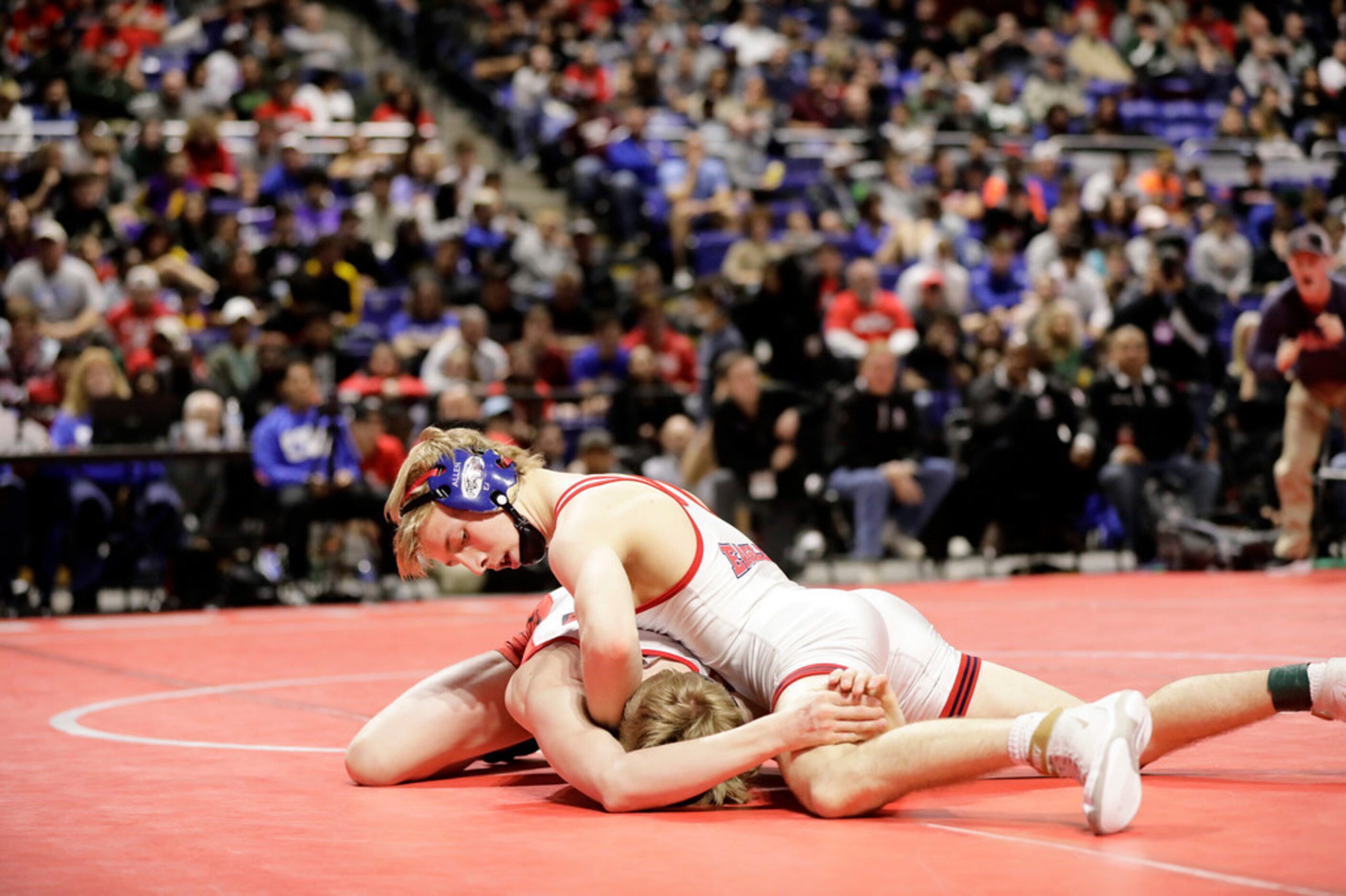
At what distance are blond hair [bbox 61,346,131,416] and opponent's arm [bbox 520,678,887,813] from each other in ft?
22.6

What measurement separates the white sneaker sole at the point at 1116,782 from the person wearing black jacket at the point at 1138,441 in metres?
7.79

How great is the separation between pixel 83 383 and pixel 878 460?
4830 millimetres

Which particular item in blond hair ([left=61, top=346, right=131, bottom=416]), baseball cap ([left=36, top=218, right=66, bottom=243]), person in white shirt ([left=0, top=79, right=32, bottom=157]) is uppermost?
person in white shirt ([left=0, top=79, right=32, bottom=157])

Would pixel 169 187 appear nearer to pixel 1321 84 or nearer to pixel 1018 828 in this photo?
pixel 1018 828

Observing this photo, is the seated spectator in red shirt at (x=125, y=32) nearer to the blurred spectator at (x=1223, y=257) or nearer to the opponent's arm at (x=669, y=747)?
the blurred spectator at (x=1223, y=257)

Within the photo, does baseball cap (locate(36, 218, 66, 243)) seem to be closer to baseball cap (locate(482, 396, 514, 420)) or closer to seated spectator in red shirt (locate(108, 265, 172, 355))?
seated spectator in red shirt (locate(108, 265, 172, 355))

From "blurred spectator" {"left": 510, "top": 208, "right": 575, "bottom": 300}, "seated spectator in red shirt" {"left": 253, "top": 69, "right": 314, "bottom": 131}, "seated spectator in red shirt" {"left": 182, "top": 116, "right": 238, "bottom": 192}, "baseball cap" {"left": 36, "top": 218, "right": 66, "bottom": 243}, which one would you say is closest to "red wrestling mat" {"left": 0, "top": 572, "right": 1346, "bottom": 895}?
"baseball cap" {"left": 36, "top": 218, "right": 66, "bottom": 243}

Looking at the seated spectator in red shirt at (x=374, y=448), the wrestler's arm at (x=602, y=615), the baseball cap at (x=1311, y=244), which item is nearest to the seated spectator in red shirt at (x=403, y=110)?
the seated spectator in red shirt at (x=374, y=448)

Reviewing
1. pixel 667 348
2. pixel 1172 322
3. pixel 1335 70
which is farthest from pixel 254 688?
pixel 1335 70

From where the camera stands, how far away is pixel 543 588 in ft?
33.4

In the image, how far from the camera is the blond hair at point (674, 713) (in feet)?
12.1

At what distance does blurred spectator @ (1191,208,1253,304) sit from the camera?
14.8 m

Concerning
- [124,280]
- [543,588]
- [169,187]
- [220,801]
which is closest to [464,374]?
A: [543,588]

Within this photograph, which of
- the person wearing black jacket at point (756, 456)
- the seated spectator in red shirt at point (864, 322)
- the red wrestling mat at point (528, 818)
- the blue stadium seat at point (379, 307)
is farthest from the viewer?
the blue stadium seat at point (379, 307)
